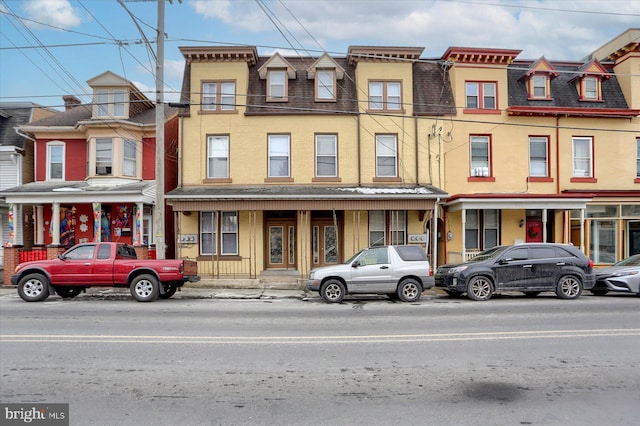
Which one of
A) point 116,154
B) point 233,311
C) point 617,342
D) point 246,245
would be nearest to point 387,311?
point 233,311

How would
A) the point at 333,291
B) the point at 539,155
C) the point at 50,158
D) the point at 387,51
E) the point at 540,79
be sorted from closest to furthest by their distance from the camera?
the point at 333,291, the point at 387,51, the point at 539,155, the point at 540,79, the point at 50,158

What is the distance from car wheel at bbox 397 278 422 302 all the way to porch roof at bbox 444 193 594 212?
227 inches

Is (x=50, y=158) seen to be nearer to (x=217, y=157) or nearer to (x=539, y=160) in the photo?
(x=217, y=157)

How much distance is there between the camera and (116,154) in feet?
63.7

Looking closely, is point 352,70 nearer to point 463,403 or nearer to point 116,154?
point 116,154

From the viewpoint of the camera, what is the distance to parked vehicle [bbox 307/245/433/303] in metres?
12.7

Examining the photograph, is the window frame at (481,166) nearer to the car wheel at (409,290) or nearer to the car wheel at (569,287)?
the car wheel at (569,287)

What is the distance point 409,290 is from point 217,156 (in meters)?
10.1

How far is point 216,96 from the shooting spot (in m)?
18.7

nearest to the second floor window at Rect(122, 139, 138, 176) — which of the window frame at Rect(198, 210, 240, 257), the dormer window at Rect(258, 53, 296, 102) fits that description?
the window frame at Rect(198, 210, 240, 257)

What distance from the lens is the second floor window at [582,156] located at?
19.5 metres

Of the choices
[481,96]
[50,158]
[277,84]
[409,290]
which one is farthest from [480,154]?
[50,158]

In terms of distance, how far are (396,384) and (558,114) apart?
17478mm

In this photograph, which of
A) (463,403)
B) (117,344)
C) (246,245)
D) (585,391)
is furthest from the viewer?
(246,245)
